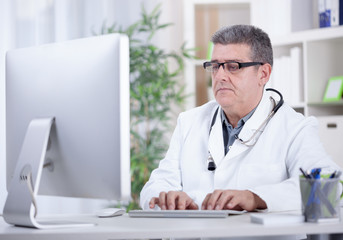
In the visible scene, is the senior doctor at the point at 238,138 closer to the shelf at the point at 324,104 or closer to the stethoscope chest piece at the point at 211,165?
the stethoscope chest piece at the point at 211,165

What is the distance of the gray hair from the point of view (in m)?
2.17

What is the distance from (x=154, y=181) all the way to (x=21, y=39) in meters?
2.36

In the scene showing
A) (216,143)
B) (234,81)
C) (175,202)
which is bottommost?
(175,202)

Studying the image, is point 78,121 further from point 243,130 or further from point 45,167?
point 243,130

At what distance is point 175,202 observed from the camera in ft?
6.04

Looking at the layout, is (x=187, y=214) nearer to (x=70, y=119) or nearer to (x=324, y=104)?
(x=70, y=119)

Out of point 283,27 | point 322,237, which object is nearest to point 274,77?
point 283,27

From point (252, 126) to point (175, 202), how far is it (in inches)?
19.9

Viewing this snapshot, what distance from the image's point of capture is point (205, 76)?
470cm

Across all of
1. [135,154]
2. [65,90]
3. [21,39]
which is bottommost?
[135,154]

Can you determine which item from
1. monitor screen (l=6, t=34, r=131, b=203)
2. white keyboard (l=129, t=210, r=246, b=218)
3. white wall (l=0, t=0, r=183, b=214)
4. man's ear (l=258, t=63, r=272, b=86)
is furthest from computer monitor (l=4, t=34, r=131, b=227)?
white wall (l=0, t=0, r=183, b=214)

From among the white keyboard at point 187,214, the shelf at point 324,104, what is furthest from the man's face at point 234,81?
the shelf at point 324,104

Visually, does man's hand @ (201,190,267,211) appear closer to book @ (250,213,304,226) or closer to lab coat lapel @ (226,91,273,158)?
book @ (250,213,304,226)

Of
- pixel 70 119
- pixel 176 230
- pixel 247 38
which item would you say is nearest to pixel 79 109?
pixel 70 119
